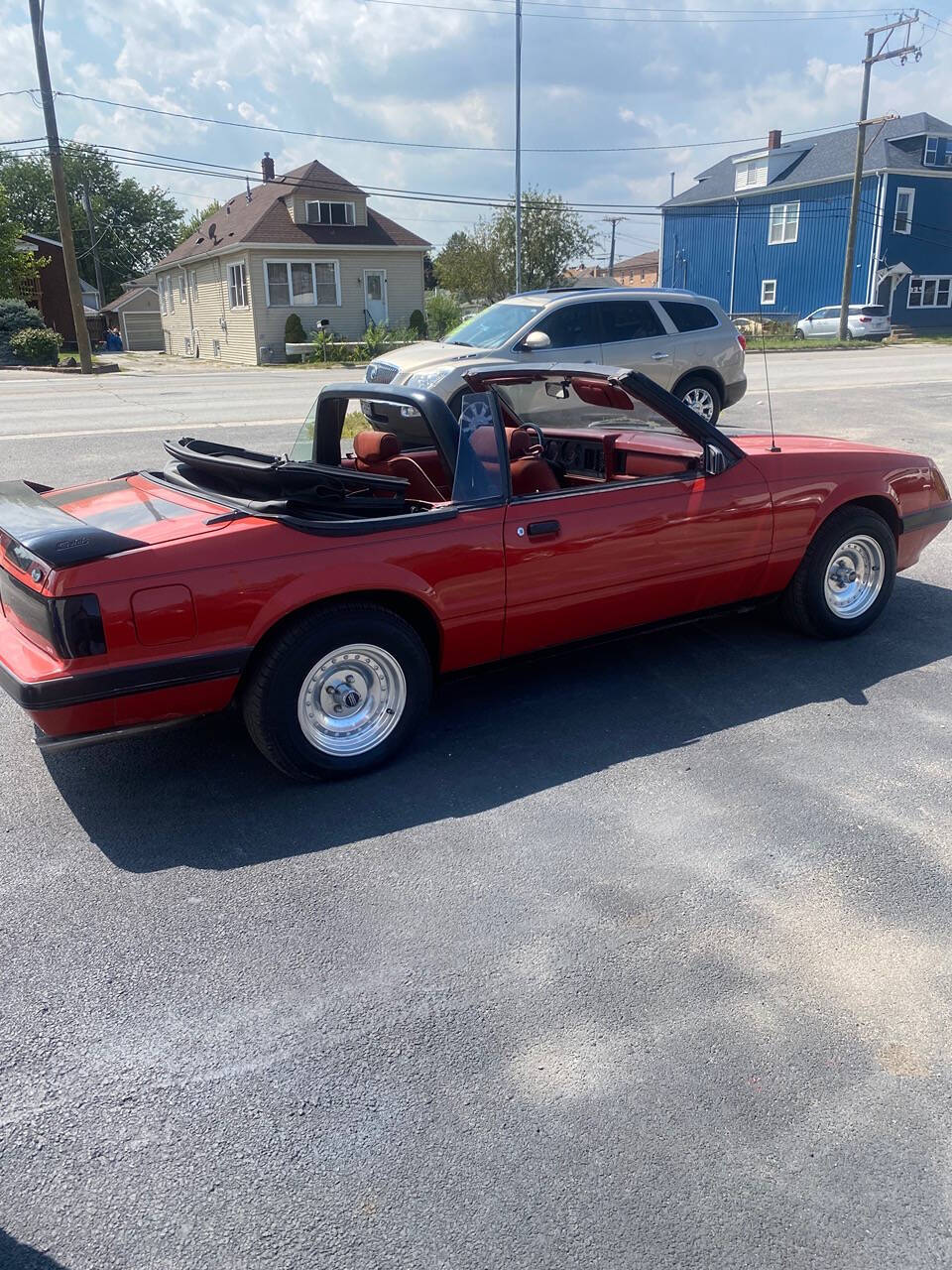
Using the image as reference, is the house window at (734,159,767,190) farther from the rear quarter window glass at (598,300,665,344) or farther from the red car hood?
the red car hood

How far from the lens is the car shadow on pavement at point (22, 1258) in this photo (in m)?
2.10

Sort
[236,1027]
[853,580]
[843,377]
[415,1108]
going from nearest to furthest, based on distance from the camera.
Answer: [415,1108] < [236,1027] < [853,580] < [843,377]

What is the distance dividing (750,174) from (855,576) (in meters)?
49.4

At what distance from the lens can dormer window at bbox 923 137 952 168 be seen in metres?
43.5

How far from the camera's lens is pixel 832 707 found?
187 inches

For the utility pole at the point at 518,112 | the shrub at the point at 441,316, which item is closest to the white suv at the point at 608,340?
the utility pole at the point at 518,112

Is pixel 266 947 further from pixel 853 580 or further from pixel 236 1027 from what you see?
pixel 853 580

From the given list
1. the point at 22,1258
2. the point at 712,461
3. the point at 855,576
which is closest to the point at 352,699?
the point at 712,461

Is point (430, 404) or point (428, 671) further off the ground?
point (430, 404)

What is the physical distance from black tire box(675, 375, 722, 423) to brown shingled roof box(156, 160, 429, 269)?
2625 centimetres

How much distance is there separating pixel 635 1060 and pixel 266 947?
3.77 ft

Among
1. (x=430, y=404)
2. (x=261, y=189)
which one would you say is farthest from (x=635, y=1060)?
(x=261, y=189)

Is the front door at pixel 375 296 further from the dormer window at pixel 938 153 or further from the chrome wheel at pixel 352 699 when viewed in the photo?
the chrome wheel at pixel 352 699

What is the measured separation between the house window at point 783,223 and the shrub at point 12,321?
31217 mm
